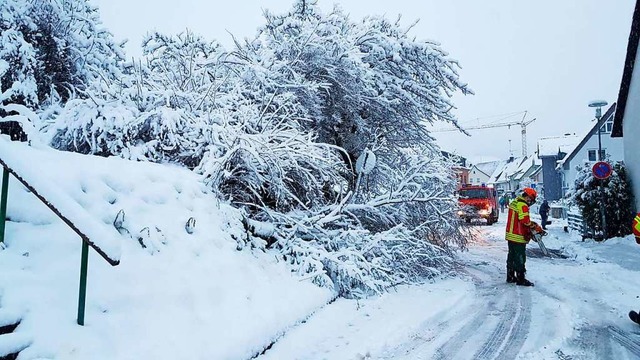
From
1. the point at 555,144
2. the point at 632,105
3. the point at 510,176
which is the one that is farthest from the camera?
the point at 510,176

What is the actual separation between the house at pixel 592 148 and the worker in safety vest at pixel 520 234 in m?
23.5

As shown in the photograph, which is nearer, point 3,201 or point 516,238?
point 3,201

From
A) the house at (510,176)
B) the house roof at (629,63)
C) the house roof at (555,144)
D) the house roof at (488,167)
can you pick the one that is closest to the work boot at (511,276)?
the house roof at (629,63)

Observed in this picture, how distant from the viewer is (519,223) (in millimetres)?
7148

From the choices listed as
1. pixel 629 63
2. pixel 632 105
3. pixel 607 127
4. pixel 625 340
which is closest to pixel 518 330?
pixel 625 340

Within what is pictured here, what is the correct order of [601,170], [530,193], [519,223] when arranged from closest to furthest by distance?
[519,223]
[530,193]
[601,170]

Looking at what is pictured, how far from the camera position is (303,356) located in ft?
12.3

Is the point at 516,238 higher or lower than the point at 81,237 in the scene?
lower

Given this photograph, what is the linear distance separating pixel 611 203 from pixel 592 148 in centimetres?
2420

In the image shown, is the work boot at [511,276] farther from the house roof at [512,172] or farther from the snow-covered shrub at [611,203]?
the house roof at [512,172]

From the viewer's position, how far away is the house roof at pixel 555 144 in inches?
1775

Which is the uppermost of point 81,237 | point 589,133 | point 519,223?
point 589,133

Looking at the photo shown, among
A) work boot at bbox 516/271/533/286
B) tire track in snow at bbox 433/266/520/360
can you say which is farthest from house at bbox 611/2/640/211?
tire track in snow at bbox 433/266/520/360

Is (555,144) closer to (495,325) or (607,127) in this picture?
(607,127)
